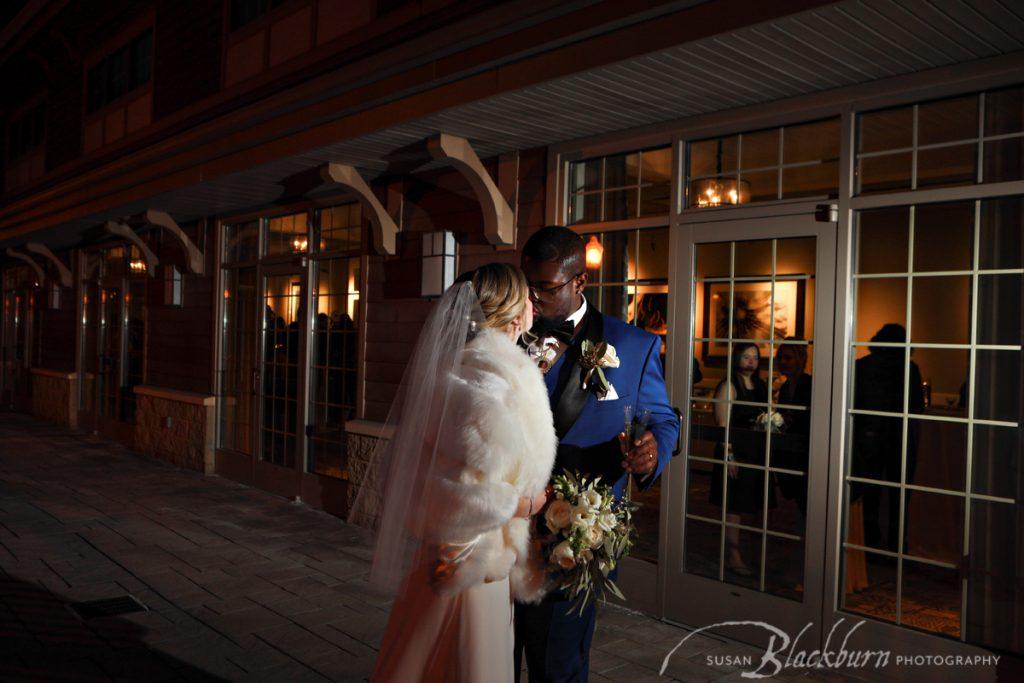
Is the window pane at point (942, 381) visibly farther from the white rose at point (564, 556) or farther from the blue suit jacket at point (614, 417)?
the white rose at point (564, 556)

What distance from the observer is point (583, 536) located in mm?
2785

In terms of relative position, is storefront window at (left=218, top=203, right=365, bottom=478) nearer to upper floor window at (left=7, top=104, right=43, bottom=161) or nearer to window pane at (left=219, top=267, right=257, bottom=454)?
window pane at (left=219, top=267, right=257, bottom=454)

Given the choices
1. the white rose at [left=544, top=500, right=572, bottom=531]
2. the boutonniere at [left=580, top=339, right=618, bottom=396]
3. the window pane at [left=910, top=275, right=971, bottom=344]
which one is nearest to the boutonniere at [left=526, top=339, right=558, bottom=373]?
the boutonniere at [left=580, top=339, right=618, bottom=396]

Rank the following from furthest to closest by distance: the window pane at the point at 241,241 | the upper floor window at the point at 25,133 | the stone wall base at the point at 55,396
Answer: the upper floor window at the point at 25,133 < the stone wall base at the point at 55,396 < the window pane at the point at 241,241

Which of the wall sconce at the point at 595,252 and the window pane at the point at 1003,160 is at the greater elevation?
the window pane at the point at 1003,160

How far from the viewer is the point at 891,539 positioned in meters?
5.78

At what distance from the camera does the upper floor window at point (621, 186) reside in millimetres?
5570

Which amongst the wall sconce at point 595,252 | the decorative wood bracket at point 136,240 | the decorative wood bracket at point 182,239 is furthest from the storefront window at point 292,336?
the wall sconce at point 595,252

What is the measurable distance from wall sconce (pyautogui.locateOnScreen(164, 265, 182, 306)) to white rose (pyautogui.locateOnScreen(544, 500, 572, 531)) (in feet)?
30.8

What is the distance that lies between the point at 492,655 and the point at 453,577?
0.32 meters

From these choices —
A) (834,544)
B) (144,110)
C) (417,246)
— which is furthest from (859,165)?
(144,110)

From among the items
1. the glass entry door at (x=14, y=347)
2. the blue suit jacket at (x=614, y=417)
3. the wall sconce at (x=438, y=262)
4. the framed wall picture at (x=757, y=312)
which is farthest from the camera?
the glass entry door at (x=14, y=347)

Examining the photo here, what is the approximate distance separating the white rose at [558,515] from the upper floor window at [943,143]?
110 inches

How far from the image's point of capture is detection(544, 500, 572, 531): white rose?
2830 millimetres
